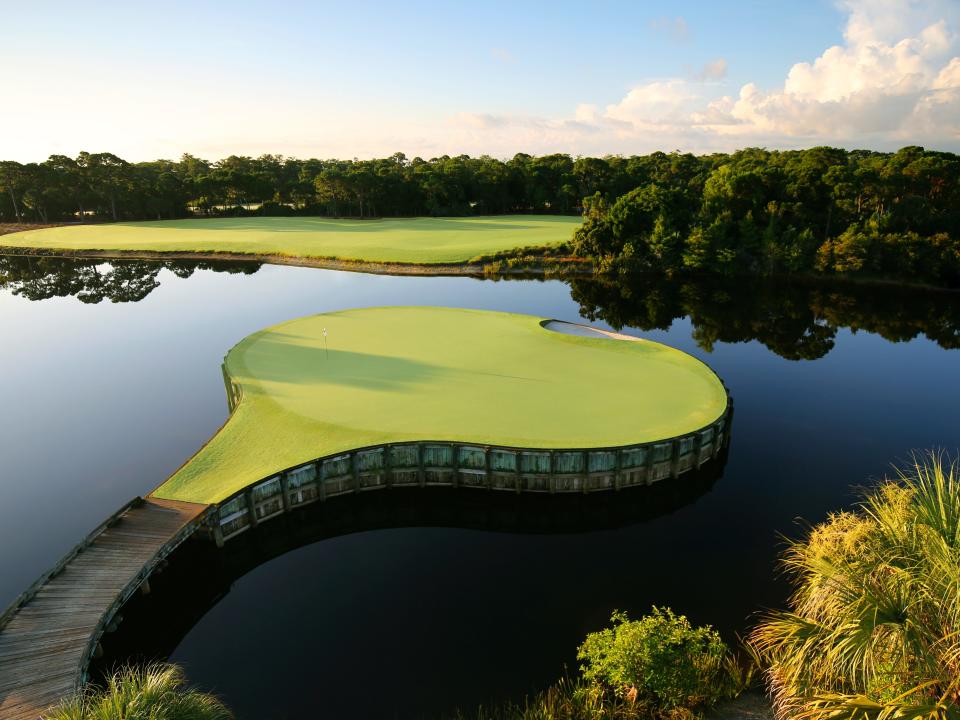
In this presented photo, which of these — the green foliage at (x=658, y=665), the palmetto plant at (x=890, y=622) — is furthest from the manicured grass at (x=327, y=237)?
the palmetto plant at (x=890, y=622)

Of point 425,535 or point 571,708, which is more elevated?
point 425,535

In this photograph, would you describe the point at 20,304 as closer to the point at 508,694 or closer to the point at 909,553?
the point at 508,694

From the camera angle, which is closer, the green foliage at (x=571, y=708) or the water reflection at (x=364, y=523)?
the green foliage at (x=571, y=708)

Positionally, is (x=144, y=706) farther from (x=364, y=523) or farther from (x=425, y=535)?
(x=364, y=523)

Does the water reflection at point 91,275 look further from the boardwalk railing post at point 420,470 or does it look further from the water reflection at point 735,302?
the boardwalk railing post at point 420,470

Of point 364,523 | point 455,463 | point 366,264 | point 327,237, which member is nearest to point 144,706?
point 364,523

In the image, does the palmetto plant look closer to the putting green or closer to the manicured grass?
the putting green
